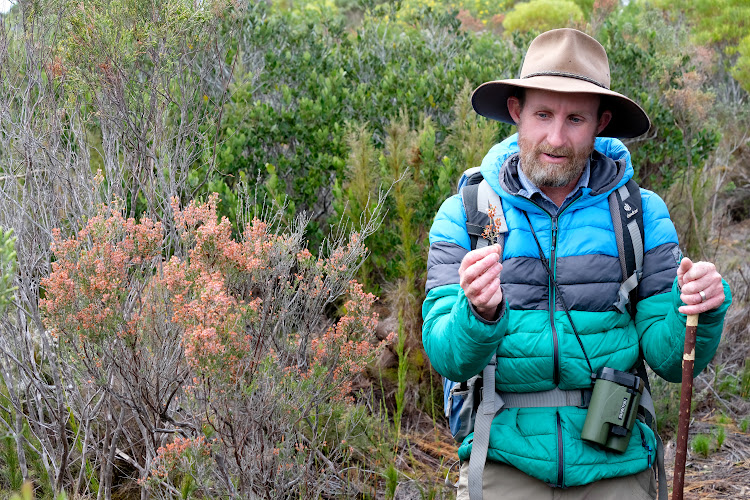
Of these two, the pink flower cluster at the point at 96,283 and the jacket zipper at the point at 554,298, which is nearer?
the jacket zipper at the point at 554,298

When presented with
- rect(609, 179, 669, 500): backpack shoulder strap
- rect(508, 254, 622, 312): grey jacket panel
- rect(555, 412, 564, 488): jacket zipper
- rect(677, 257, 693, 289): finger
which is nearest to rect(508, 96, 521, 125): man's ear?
rect(609, 179, 669, 500): backpack shoulder strap

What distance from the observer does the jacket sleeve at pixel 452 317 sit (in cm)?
205

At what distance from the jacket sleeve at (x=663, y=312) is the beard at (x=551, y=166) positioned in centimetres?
27

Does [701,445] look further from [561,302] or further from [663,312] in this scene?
[561,302]

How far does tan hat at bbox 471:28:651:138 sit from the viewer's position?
96.6 inches

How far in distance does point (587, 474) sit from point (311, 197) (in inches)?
128

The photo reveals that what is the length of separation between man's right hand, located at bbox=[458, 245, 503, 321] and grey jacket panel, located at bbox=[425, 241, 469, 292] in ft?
1.09

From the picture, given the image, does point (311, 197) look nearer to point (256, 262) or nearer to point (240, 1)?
point (240, 1)

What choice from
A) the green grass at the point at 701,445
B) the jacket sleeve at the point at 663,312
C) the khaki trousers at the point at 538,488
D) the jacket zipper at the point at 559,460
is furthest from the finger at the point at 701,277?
the green grass at the point at 701,445

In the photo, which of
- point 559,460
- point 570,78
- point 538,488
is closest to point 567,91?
point 570,78

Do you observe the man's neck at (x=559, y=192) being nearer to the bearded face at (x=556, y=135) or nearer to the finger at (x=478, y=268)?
the bearded face at (x=556, y=135)

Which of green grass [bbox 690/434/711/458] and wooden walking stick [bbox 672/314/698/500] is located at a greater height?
wooden walking stick [bbox 672/314/698/500]

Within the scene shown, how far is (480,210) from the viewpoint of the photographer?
7.86 feet

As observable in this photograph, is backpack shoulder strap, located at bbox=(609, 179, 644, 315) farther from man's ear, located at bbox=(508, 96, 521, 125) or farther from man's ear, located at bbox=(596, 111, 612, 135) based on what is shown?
man's ear, located at bbox=(508, 96, 521, 125)
